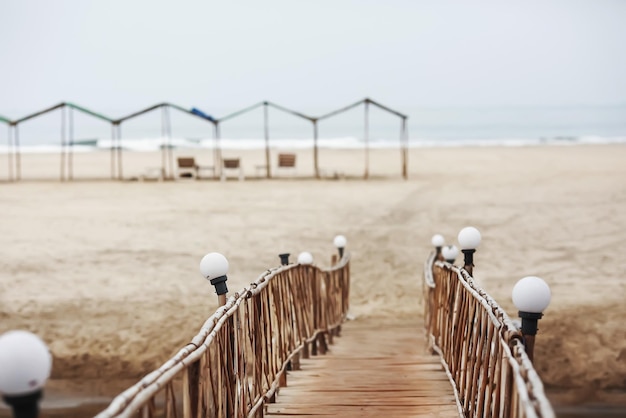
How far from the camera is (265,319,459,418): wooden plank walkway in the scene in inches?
154

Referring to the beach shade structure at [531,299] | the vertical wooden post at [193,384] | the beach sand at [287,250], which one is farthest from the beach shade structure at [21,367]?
the beach sand at [287,250]

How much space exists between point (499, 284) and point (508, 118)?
75020 millimetres

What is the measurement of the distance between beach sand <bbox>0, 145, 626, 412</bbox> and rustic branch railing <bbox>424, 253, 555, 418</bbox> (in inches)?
121

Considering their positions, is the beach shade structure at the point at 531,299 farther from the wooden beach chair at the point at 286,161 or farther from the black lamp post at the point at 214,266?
the wooden beach chair at the point at 286,161

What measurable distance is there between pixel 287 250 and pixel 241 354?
9.32 metres

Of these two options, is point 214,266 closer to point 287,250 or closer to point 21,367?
point 21,367

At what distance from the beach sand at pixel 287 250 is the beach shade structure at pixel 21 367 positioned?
6187 mm

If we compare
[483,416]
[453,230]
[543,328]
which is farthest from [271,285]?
[453,230]

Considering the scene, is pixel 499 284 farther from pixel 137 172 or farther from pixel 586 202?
pixel 137 172

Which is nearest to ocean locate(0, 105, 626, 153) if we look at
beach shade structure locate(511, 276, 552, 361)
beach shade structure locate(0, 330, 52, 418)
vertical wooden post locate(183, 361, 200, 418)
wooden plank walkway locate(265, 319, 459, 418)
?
wooden plank walkway locate(265, 319, 459, 418)

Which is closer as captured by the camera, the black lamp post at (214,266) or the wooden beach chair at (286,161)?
the black lamp post at (214,266)

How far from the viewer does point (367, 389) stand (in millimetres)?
4473

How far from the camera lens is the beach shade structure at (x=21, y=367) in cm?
142

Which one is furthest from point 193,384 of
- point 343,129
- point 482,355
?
point 343,129
